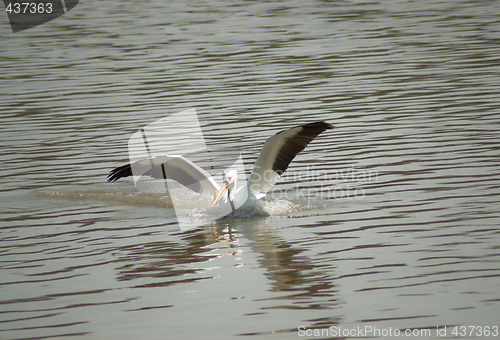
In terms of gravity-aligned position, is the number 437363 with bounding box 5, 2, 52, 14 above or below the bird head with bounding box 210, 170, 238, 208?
above

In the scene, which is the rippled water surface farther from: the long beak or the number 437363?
the number 437363

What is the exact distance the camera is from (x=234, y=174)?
389 inches

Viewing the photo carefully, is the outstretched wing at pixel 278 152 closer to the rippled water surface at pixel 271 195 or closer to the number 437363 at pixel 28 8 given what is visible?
the rippled water surface at pixel 271 195

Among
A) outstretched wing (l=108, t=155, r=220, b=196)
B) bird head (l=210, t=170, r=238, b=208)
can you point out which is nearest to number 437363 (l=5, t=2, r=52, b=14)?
outstretched wing (l=108, t=155, r=220, b=196)

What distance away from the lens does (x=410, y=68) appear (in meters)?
17.5

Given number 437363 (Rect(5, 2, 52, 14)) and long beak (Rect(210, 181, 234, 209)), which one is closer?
long beak (Rect(210, 181, 234, 209))

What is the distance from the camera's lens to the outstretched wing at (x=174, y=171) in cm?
951

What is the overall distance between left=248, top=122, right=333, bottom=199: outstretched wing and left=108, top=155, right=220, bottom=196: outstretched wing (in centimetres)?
56

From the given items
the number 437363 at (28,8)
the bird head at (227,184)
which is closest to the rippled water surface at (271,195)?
the bird head at (227,184)

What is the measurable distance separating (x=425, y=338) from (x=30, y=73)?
50.8 feet

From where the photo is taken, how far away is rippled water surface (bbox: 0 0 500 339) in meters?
6.80

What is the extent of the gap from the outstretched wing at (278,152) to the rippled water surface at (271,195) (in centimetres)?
41

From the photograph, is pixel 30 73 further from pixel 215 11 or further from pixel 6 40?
pixel 215 11

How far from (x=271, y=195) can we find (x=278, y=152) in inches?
54.0
